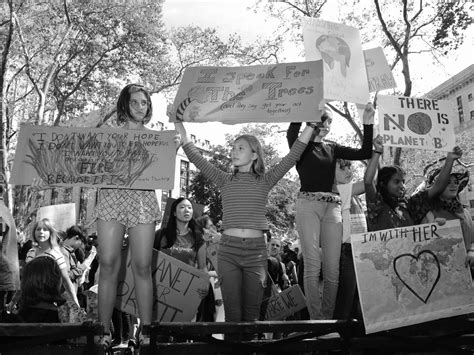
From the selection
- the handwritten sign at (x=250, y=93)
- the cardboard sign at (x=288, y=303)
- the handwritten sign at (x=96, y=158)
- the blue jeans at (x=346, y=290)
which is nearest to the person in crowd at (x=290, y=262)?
the cardboard sign at (x=288, y=303)

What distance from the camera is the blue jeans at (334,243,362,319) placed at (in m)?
3.89

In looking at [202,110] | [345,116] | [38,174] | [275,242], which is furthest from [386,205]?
[345,116]

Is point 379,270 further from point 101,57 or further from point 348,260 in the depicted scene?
point 101,57

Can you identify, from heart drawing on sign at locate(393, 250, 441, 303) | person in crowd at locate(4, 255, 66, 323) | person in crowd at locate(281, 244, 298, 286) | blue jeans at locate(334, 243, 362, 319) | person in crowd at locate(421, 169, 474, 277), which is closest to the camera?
heart drawing on sign at locate(393, 250, 441, 303)

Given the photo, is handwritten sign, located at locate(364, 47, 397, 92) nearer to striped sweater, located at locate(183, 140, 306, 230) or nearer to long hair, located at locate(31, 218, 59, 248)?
striped sweater, located at locate(183, 140, 306, 230)

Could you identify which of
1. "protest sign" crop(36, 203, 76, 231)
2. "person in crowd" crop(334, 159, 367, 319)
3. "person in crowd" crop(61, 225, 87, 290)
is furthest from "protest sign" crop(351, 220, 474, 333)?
"person in crowd" crop(61, 225, 87, 290)

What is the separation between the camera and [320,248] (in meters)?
3.96

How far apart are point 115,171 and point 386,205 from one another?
2.32m

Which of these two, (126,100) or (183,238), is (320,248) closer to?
(183,238)

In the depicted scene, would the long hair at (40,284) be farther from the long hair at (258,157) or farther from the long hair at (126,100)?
the long hair at (258,157)

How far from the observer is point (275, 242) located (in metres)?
9.30

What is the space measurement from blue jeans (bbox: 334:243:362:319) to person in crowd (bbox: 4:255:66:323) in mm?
2194

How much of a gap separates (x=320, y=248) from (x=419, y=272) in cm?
90

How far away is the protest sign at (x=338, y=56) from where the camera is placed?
176 inches
